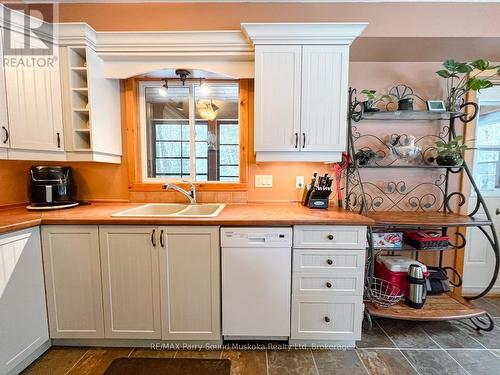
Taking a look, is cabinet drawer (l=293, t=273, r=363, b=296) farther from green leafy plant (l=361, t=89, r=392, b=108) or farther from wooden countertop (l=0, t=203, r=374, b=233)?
green leafy plant (l=361, t=89, r=392, b=108)

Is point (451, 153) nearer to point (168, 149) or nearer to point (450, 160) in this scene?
point (450, 160)

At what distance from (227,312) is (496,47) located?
9.97ft

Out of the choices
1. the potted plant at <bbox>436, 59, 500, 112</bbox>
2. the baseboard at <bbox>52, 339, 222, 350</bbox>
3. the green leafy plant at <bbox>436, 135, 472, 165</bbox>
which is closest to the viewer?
the baseboard at <bbox>52, 339, 222, 350</bbox>

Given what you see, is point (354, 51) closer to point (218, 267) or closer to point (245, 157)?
point (245, 157)

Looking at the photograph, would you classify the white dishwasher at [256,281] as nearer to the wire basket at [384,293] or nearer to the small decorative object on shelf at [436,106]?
the wire basket at [384,293]

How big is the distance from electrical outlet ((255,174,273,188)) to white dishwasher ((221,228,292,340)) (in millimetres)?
672

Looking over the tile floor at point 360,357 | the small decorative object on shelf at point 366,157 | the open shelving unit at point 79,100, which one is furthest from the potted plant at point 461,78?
the open shelving unit at point 79,100

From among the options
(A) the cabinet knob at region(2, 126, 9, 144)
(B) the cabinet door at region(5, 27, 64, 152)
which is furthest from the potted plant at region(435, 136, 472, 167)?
(A) the cabinet knob at region(2, 126, 9, 144)

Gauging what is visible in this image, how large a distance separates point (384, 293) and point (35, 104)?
10.0ft

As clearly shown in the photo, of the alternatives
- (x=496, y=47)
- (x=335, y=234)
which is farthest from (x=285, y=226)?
(x=496, y=47)

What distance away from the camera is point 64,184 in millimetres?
1929

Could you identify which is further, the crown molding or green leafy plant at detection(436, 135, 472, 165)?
green leafy plant at detection(436, 135, 472, 165)

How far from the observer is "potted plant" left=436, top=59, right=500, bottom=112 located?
5.98 feet

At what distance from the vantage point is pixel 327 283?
1.62 meters
